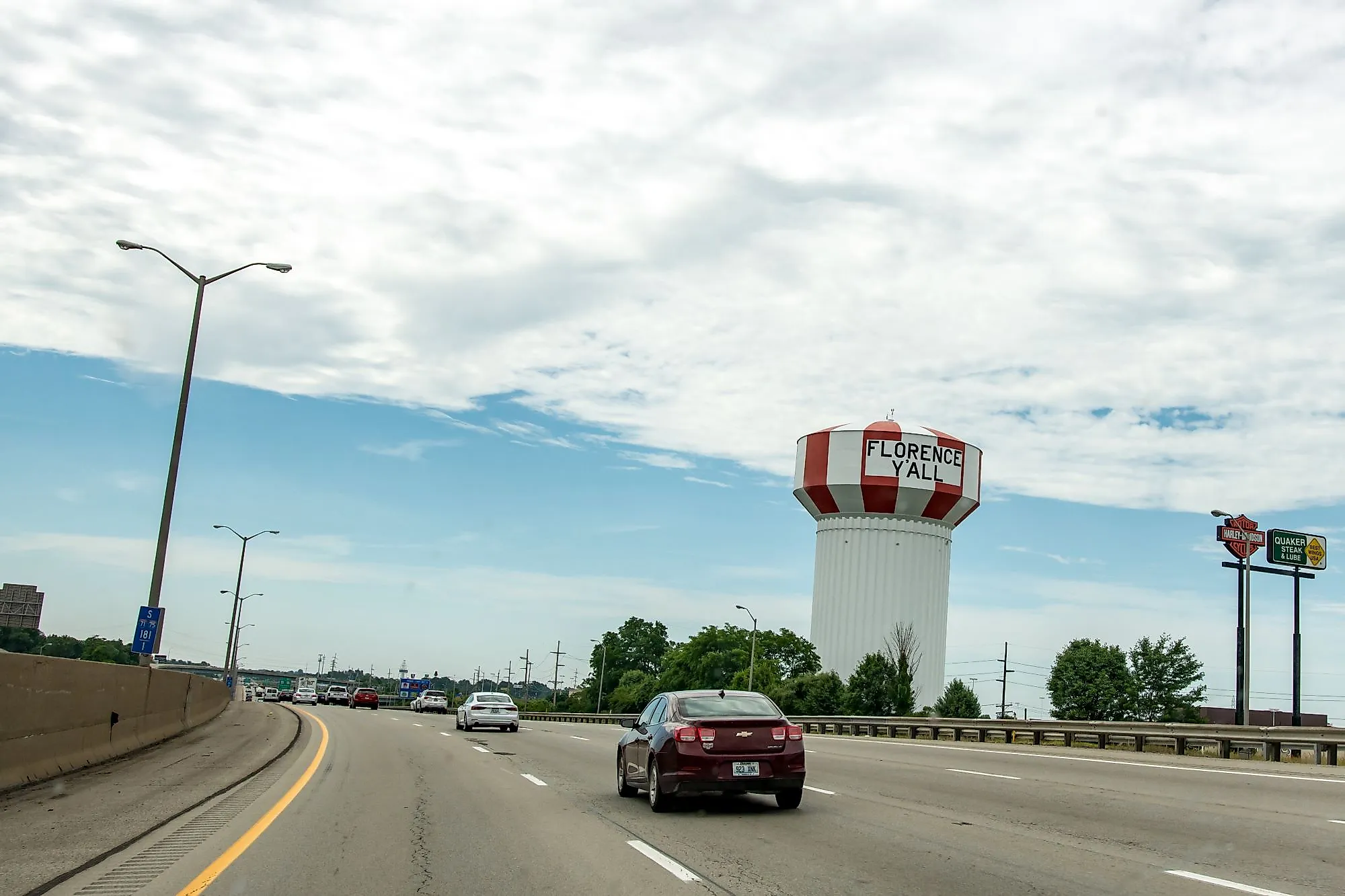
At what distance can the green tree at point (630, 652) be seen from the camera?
534 feet

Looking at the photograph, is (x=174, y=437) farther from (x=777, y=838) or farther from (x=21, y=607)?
(x=21, y=607)

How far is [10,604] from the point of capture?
81.2m

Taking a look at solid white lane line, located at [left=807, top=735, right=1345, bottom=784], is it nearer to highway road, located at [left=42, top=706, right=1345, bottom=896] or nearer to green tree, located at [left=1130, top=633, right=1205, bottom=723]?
highway road, located at [left=42, top=706, right=1345, bottom=896]

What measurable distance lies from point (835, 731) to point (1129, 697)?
39404 mm

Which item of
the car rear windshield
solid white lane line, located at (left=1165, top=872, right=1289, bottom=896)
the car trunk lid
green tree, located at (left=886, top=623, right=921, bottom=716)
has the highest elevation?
green tree, located at (left=886, top=623, right=921, bottom=716)

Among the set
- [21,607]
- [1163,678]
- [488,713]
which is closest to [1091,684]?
[1163,678]

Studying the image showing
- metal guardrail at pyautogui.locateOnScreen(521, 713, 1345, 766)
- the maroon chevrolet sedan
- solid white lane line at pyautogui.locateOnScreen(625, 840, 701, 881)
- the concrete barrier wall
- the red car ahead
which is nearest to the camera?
solid white lane line at pyautogui.locateOnScreen(625, 840, 701, 881)

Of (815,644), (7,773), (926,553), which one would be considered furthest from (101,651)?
(7,773)

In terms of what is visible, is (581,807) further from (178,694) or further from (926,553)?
(926,553)

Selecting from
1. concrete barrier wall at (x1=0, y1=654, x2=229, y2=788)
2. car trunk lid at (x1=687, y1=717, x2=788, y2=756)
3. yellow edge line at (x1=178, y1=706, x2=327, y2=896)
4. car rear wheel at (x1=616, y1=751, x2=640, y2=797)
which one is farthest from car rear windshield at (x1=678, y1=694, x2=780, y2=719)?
concrete barrier wall at (x1=0, y1=654, x2=229, y2=788)

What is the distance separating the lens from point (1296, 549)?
193 feet

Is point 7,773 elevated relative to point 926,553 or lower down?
lower down

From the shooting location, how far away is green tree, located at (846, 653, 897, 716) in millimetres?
66938

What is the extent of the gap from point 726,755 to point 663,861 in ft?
13.1
